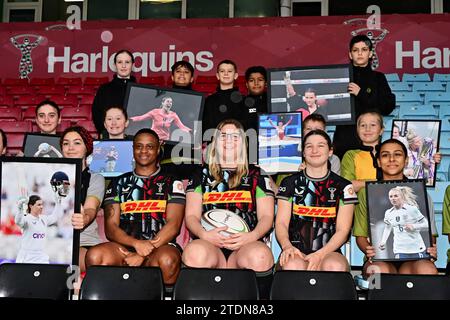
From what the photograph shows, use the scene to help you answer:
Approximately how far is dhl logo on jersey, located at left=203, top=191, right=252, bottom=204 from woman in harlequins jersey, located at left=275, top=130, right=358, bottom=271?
24 cm

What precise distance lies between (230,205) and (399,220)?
4.07ft

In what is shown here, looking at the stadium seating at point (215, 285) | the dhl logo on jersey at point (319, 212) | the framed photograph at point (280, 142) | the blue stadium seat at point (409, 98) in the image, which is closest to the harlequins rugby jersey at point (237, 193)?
the dhl logo on jersey at point (319, 212)

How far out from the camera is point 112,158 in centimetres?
597

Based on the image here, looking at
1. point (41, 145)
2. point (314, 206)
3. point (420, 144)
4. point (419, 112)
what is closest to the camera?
point (314, 206)

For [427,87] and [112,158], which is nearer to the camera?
[112,158]

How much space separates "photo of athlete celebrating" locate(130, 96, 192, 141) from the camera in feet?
21.3

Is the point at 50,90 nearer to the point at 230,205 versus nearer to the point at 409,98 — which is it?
the point at 409,98

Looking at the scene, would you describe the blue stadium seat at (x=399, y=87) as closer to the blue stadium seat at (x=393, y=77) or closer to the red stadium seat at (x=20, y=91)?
the blue stadium seat at (x=393, y=77)

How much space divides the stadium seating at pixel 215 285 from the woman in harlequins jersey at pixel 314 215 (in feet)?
1.81

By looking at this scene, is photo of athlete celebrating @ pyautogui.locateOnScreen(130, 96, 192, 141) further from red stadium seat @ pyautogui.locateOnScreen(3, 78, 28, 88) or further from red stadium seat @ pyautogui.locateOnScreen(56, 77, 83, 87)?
red stadium seat @ pyautogui.locateOnScreen(3, 78, 28, 88)

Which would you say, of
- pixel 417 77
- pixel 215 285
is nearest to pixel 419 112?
pixel 417 77

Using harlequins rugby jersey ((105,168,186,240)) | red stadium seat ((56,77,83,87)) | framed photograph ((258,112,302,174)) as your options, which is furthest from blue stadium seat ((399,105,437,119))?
red stadium seat ((56,77,83,87))
